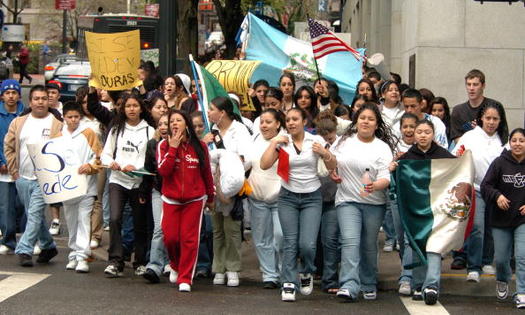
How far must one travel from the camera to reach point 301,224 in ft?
30.9

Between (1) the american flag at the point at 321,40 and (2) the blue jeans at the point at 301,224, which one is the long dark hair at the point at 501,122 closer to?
(2) the blue jeans at the point at 301,224

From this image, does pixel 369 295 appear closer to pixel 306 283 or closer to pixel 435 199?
pixel 306 283

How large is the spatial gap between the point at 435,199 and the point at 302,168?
1251mm

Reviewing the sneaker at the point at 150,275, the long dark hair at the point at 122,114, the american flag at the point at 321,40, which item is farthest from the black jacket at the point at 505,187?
the american flag at the point at 321,40

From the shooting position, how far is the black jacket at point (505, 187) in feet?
30.2

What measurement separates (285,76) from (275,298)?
3.11 meters

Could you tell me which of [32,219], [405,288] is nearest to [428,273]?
[405,288]

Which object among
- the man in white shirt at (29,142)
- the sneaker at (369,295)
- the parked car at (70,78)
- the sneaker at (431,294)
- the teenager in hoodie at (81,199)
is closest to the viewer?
the sneaker at (431,294)

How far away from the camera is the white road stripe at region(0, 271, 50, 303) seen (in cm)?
921

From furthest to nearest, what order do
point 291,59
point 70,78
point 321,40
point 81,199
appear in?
point 70,78
point 291,59
point 321,40
point 81,199

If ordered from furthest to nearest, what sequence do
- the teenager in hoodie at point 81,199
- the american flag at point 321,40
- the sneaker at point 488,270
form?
1. the american flag at point 321,40
2. the teenager in hoodie at point 81,199
3. the sneaker at point 488,270

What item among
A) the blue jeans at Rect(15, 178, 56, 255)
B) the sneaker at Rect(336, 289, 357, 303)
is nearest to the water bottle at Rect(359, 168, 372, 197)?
the sneaker at Rect(336, 289, 357, 303)

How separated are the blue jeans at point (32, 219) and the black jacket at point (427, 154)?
153 inches

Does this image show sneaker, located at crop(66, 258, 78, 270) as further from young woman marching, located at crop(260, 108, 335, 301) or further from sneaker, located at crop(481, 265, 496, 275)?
sneaker, located at crop(481, 265, 496, 275)
